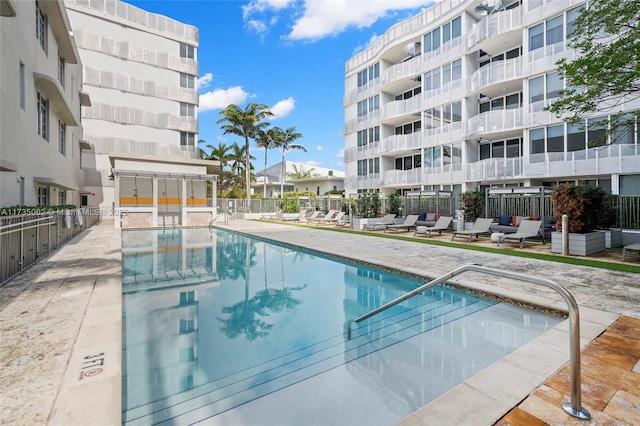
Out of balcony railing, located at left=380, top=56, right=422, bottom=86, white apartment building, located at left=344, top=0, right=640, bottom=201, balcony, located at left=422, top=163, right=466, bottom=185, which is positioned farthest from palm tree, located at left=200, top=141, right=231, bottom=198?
balcony, located at left=422, top=163, right=466, bottom=185

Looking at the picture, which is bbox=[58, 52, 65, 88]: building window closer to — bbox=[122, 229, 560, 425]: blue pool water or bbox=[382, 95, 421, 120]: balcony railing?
bbox=[122, 229, 560, 425]: blue pool water

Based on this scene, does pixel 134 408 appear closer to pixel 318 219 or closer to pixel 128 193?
pixel 318 219

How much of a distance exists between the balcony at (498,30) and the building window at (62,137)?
24.2 meters

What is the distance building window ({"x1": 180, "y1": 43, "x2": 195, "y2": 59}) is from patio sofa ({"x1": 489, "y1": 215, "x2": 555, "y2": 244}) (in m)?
33.7

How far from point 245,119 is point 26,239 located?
99.4 feet

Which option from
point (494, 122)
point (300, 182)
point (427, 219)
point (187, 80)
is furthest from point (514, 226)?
point (300, 182)

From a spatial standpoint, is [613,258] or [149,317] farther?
[613,258]

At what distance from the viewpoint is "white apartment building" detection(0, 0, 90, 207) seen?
8.73 meters

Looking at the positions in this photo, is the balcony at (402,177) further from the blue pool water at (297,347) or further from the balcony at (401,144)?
the blue pool water at (297,347)

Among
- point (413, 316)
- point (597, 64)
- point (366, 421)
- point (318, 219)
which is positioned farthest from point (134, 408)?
point (318, 219)

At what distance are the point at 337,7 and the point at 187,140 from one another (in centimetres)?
2041

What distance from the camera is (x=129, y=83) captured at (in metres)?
30.8

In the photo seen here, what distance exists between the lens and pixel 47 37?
45.1ft

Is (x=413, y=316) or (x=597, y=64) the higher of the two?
(x=597, y=64)
